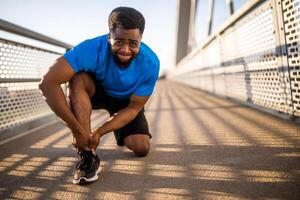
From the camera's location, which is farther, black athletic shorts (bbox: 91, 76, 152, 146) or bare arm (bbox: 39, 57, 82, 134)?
black athletic shorts (bbox: 91, 76, 152, 146)

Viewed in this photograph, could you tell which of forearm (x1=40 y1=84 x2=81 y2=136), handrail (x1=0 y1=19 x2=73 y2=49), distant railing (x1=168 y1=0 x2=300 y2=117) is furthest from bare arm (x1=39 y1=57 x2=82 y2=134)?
distant railing (x1=168 y1=0 x2=300 y2=117)

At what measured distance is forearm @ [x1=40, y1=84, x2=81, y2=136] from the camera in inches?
72.4

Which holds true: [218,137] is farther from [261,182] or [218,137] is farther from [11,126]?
[11,126]

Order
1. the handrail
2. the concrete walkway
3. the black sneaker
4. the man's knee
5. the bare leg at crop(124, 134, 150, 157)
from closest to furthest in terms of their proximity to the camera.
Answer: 1. the concrete walkway
2. the black sneaker
3. the man's knee
4. the bare leg at crop(124, 134, 150, 157)
5. the handrail

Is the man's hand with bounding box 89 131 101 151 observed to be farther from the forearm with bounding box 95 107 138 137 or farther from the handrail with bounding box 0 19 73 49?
the handrail with bounding box 0 19 73 49

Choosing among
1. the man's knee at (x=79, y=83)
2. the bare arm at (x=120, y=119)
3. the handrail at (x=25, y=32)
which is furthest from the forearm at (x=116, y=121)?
the handrail at (x=25, y=32)

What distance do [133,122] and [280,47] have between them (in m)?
1.53

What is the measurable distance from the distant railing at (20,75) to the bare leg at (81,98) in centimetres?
98

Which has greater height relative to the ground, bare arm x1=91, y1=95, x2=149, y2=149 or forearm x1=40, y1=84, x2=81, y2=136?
forearm x1=40, y1=84, x2=81, y2=136

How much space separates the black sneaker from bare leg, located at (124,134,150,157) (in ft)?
1.33

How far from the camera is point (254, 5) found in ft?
10.8

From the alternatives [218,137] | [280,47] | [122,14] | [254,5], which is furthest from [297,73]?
[122,14]

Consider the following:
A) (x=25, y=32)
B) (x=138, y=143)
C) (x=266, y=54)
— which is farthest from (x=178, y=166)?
(x=25, y=32)

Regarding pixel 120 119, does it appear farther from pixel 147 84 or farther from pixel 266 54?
pixel 266 54
